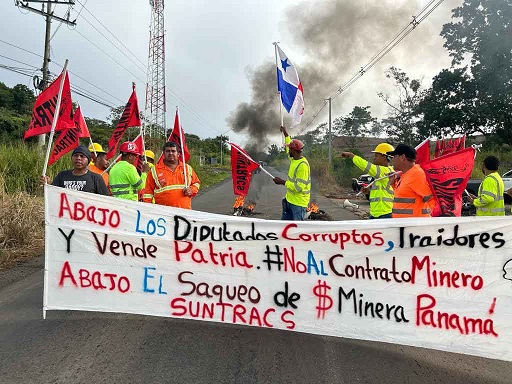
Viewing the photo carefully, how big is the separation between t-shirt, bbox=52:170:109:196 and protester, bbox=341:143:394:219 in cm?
307

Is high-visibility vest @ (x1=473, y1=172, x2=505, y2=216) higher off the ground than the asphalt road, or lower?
higher

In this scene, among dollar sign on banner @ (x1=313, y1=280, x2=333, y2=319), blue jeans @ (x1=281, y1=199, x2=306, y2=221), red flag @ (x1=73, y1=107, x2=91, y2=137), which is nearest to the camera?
dollar sign on banner @ (x1=313, y1=280, x2=333, y2=319)

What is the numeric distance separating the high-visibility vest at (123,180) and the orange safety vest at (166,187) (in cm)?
45

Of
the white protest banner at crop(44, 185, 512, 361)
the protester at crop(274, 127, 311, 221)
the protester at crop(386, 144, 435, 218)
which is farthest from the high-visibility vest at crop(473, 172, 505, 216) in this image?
the white protest banner at crop(44, 185, 512, 361)

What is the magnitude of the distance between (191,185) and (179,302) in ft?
6.71

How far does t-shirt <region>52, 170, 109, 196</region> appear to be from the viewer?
14.4 ft

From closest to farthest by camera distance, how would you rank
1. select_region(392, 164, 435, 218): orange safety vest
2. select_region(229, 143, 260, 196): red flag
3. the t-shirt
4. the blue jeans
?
select_region(392, 164, 435, 218): orange safety vest → the t-shirt → the blue jeans → select_region(229, 143, 260, 196): red flag

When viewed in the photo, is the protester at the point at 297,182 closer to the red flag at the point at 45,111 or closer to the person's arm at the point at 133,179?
the person's arm at the point at 133,179

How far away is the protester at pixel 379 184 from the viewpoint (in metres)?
5.31

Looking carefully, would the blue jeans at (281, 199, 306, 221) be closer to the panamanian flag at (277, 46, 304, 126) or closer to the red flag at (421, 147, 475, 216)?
the red flag at (421, 147, 475, 216)

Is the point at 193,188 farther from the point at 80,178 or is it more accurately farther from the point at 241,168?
the point at 241,168

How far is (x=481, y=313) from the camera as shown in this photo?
2.90 m

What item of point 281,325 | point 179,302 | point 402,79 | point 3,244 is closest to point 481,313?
point 281,325

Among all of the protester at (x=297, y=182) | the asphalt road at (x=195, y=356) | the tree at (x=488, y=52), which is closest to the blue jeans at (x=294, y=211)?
the protester at (x=297, y=182)
